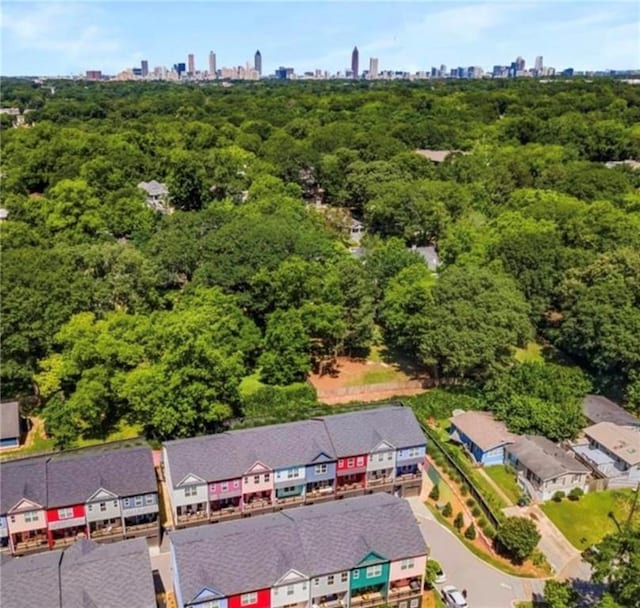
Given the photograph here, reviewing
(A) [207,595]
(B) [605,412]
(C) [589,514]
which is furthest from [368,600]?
(B) [605,412]

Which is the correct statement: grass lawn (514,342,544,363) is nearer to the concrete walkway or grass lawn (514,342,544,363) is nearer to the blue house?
the blue house

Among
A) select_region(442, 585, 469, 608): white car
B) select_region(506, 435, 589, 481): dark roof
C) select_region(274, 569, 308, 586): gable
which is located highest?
select_region(274, 569, 308, 586): gable

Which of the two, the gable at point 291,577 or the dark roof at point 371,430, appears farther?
the dark roof at point 371,430

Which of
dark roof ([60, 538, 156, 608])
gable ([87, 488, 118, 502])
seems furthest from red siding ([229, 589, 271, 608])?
gable ([87, 488, 118, 502])

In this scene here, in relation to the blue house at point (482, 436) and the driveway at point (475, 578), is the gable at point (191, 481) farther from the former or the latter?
the blue house at point (482, 436)

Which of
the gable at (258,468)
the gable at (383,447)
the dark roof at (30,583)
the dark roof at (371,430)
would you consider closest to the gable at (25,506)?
the dark roof at (30,583)

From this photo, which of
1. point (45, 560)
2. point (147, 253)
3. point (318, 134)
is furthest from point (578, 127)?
point (45, 560)

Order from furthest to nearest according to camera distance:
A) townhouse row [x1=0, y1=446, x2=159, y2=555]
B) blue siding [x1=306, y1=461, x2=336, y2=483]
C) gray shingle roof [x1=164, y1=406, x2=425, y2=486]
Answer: blue siding [x1=306, y1=461, x2=336, y2=483]
gray shingle roof [x1=164, y1=406, x2=425, y2=486]
townhouse row [x1=0, y1=446, x2=159, y2=555]
